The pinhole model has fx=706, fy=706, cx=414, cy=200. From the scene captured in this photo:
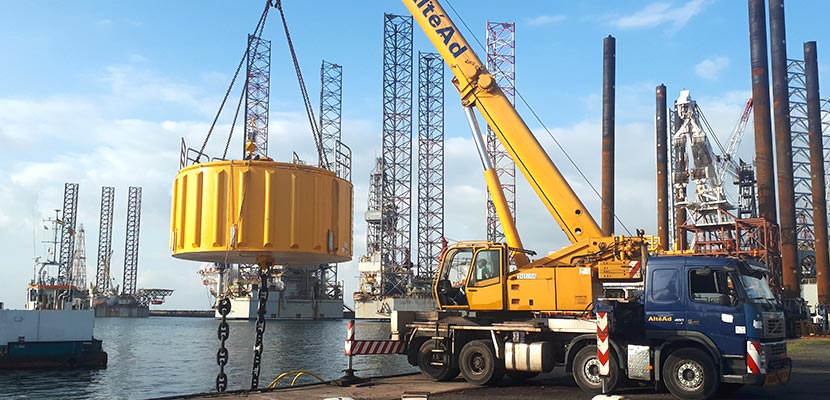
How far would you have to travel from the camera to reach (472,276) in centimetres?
1838

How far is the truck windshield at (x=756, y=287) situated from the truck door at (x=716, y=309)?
1.24ft

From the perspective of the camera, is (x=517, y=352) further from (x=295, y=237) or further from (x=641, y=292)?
(x=295, y=237)

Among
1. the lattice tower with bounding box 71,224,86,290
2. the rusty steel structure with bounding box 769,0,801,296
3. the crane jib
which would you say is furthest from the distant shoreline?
the crane jib

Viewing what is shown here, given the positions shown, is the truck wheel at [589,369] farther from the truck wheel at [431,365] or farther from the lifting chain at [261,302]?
the lifting chain at [261,302]

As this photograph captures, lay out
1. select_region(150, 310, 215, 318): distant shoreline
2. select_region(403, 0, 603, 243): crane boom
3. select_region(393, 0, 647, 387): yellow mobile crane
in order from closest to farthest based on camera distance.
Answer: select_region(393, 0, 647, 387): yellow mobile crane < select_region(403, 0, 603, 243): crane boom < select_region(150, 310, 215, 318): distant shoreline

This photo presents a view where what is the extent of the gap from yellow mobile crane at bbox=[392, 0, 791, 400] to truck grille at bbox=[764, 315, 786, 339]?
22mm

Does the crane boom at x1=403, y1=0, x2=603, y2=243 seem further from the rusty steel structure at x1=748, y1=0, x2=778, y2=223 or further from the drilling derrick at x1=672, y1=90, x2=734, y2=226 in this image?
the drilling derrick at x1=672, y1=90, x2=734, y2=226

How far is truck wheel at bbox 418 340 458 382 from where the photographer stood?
724 inches

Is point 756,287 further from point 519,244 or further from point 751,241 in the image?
point 751,241

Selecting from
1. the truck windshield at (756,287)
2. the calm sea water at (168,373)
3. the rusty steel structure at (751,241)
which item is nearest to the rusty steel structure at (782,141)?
the rusty steel structure at (751,241)

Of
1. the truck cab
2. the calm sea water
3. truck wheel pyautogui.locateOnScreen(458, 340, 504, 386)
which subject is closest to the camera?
the truck cab

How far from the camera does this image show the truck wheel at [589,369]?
50.9ft

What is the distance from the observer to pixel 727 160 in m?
65.5

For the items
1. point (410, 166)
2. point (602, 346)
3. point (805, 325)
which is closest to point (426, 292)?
point (410, 166)
